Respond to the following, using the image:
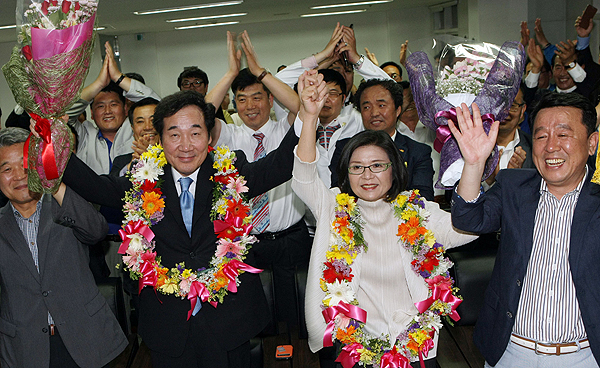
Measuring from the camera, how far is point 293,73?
12.0ft

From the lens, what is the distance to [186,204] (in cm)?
228

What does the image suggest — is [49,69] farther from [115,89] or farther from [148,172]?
[115,89]

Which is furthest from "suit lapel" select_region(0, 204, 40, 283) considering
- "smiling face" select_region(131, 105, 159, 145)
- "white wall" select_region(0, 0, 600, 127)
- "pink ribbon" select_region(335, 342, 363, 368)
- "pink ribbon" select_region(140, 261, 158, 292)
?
"white wall" select_region(0, 0, 600, 127)

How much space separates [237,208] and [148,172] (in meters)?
0.41

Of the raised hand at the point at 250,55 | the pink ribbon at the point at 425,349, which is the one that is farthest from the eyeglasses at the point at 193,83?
the pink ribbon at the point at 425,349

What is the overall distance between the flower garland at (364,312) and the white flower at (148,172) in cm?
79

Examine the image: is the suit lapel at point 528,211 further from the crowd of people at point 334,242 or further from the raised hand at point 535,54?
the raised hand at point 535,54

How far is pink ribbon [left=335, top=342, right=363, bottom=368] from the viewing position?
7.03 ft

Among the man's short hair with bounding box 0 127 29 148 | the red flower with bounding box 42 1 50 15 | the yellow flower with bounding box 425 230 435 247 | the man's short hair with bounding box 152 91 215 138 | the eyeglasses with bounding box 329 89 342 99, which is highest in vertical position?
the red flower with bounding box 42 1 50 15

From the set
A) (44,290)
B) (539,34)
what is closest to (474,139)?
(44,290)

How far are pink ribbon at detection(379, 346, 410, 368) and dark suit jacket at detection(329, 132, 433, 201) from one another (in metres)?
0.97

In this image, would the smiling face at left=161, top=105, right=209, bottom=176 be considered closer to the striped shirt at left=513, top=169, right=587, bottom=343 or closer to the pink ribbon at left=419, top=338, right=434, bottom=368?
the pink ribbon at left=419, top=338, right=434, bottom=368

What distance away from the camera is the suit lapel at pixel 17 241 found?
87.4 inches

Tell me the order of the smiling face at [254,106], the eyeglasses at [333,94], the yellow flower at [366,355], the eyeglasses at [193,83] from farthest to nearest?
the eyeglasses at [193,83] < the eyeglasses at [333,94] < the smiling face at [254,106] < the yellow flower at [366,355]
